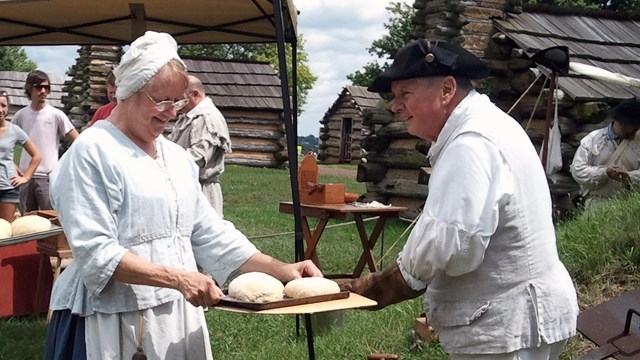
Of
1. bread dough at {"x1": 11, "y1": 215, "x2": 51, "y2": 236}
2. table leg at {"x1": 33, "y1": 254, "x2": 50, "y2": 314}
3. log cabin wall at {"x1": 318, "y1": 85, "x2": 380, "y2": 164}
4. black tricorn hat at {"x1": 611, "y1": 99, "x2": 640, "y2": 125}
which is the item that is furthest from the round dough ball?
log cabin wall at {"x1": 318, "y1": 85, "x2": 380, "y2": 164}

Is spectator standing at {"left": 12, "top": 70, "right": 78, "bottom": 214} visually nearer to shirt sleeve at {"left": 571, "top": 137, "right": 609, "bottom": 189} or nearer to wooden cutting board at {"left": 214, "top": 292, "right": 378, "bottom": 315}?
shirt sleeve at {"left": 571, "top": 137, "right": 609, "bottom": 189}

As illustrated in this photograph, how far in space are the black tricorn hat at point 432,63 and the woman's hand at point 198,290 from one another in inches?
38.2

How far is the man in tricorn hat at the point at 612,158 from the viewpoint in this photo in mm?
7438

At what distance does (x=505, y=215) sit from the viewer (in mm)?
2764

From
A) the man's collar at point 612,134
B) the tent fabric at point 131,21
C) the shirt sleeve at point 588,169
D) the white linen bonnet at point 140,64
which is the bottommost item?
the shirt sleeve at point 588,169

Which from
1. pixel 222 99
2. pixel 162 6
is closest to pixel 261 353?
pixel 162 6

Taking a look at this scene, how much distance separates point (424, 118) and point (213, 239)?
99 cm

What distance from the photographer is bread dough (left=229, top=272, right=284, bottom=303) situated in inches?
115

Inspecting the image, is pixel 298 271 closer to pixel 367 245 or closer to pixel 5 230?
pixel 5 230

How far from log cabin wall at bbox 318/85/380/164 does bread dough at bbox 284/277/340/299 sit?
34.4 meters

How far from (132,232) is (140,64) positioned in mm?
590

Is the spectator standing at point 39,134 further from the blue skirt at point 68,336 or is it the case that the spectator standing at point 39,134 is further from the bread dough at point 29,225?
the blue skirt at point 68,336

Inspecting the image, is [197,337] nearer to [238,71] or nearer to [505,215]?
[505,215]

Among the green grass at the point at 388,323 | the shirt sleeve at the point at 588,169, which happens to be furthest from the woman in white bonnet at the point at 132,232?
the shirt sleeve at the point at 588,169
